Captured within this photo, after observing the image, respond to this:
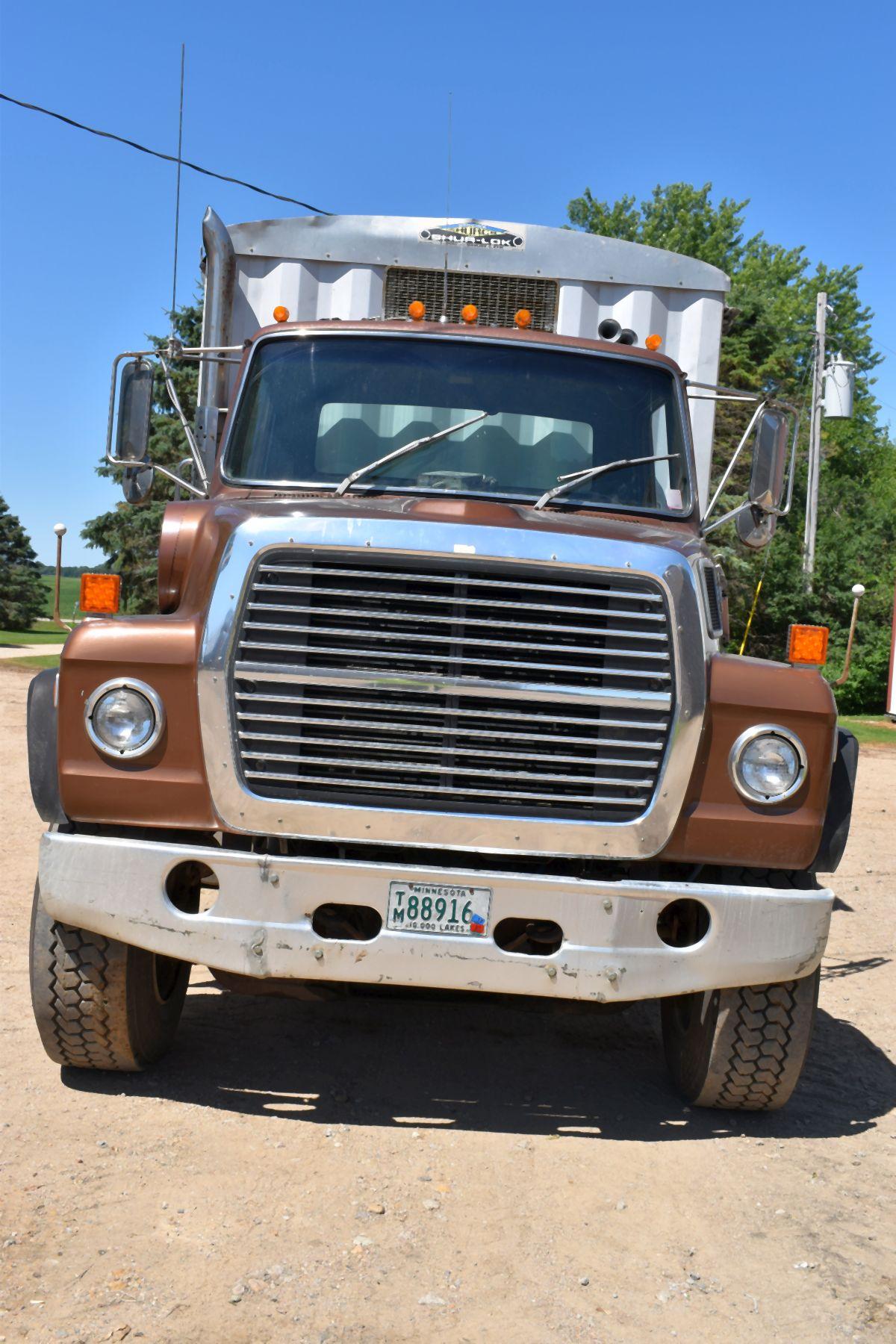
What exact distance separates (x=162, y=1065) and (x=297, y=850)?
1.12 metres

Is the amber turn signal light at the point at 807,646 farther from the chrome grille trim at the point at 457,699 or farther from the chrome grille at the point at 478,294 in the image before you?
the chrome grille at the point at 478,294

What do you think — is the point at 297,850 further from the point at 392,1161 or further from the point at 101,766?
the point at 392,1161

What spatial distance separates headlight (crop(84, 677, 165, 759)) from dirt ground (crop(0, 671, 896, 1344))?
3.88ft

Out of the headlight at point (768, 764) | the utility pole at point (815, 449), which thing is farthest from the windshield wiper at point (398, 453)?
the utility pole at point (815, 449)

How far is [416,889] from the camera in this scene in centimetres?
410

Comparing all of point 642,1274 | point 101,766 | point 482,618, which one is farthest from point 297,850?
point 642,1274

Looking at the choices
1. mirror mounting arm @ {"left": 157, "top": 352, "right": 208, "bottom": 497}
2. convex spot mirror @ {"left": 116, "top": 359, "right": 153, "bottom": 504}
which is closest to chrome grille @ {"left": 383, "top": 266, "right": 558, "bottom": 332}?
mirror mounting arm @ {"left": 157, "top": 352, "right": 208, "bottom": 497}

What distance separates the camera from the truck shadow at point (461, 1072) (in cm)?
464

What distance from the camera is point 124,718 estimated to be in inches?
163

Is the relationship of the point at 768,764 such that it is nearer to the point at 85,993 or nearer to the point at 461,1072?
the point at 461,1072

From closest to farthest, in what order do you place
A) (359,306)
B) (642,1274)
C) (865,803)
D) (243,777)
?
(642,1274) → (243,777) → (359,306) → (865,803)

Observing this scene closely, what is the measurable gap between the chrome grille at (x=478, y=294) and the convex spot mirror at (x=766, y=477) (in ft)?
5.66

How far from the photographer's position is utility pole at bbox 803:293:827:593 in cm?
3350

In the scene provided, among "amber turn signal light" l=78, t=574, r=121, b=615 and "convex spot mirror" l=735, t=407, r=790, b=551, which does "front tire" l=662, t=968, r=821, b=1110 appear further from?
"amber turn signal light" l=78, t=574, r=121, b=615
